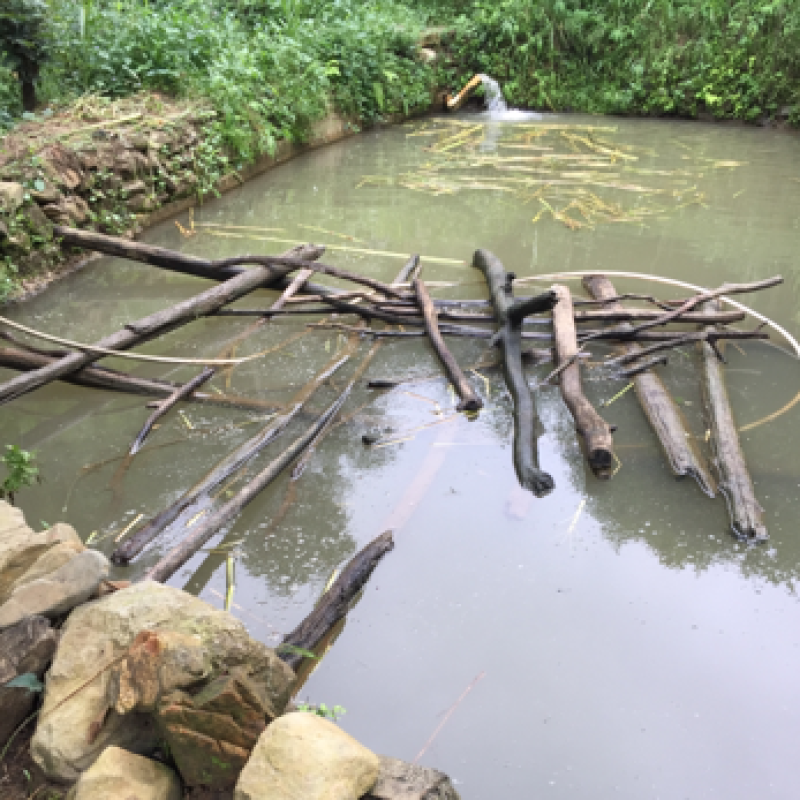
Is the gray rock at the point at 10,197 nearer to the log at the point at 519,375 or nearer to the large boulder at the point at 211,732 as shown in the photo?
the log at the point at 519,375

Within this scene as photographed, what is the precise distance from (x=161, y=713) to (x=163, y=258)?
3734 mm

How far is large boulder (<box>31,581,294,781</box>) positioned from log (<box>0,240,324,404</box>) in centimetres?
195

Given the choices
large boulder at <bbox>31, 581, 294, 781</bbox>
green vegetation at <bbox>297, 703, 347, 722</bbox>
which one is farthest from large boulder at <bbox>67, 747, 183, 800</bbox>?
green vegetation at <bbox>297, 703, 347, 722</bbox>

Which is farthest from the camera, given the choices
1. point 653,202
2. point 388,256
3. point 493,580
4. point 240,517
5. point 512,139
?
point 512,139

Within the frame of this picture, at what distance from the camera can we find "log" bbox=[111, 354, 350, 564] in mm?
2914

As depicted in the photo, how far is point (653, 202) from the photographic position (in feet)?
24.3

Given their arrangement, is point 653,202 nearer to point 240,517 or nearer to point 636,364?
point 636,364

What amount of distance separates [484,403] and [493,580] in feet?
4.63

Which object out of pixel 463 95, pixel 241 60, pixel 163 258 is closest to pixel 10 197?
pixel 163 258

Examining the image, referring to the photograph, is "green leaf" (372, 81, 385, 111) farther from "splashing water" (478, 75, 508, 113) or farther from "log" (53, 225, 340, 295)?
"log" (53, 225, 340, 295)

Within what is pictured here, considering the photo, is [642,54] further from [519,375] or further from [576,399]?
[576,399]

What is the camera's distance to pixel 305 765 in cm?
165

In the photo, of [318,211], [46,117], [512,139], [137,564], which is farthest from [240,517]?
[512,139]

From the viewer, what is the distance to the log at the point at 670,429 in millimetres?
3404
